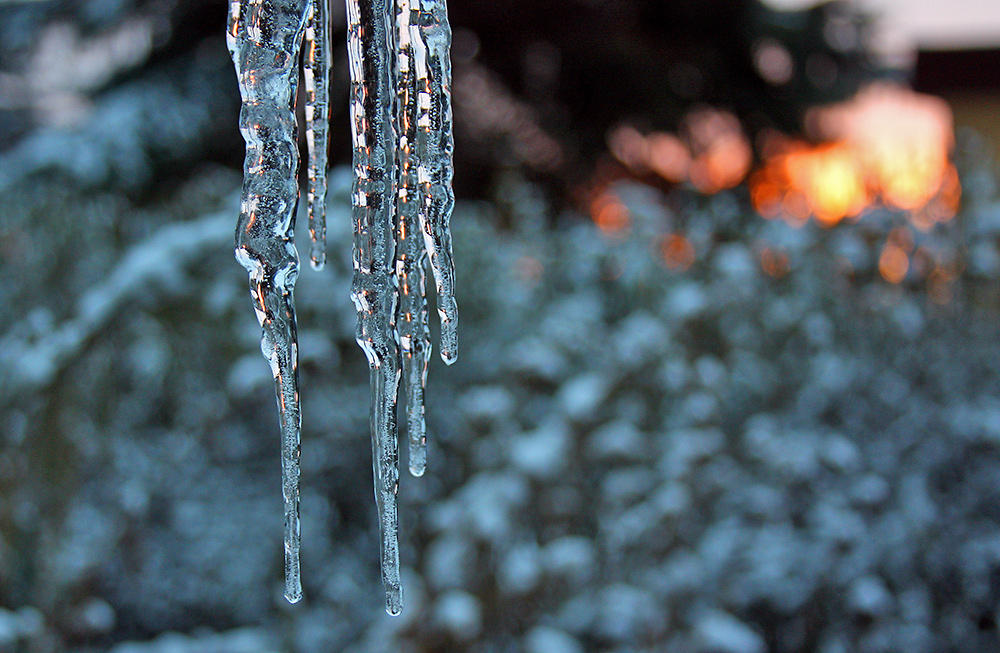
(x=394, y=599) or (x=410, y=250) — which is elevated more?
(x=410, y=250)

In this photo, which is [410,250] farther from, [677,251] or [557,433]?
[677,251]

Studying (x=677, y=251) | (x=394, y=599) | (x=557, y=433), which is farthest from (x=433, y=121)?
(x=677, y=251)

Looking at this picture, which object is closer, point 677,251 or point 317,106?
point 317,106

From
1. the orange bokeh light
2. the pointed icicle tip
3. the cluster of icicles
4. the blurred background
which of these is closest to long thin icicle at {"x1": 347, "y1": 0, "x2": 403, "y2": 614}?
the cluster of icicles

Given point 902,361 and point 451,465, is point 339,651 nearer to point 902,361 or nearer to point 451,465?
point 451,465

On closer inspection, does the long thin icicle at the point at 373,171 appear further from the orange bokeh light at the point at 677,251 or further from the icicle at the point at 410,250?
the orange bokeh light at the point at 677,251

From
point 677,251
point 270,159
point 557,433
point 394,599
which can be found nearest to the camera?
point 270,159

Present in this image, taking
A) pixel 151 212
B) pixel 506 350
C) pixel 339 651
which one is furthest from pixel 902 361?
pixel 151 212

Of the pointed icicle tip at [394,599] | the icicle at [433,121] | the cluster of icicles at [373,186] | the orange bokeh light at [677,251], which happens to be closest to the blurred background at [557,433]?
the orange bokeh light at [677,251]
